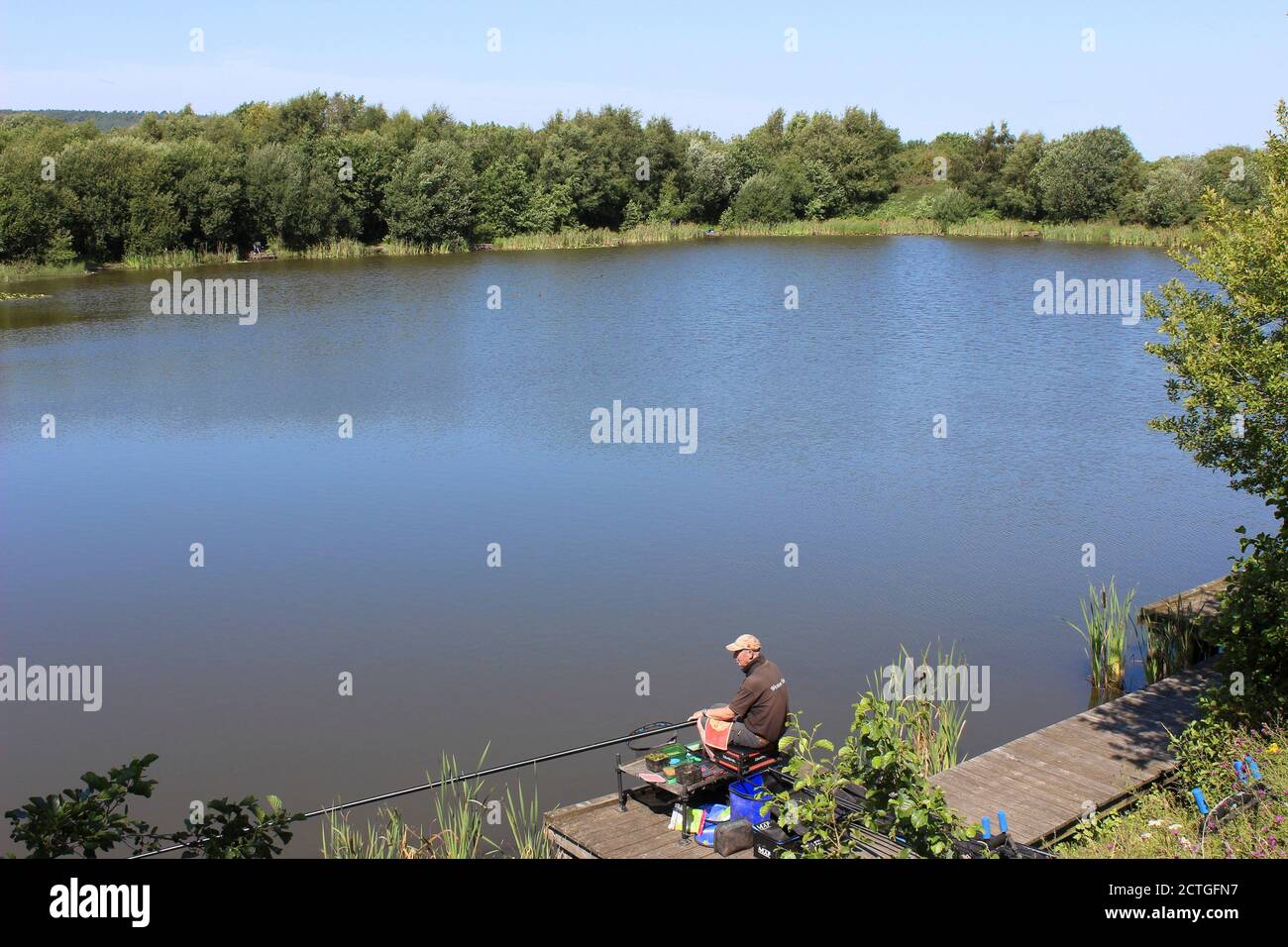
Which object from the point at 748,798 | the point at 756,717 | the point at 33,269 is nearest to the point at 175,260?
the point at 33,269

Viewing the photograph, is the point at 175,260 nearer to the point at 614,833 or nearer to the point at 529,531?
the point at 529,531

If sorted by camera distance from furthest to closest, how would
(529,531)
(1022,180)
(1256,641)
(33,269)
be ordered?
(1022,180) < (33,269) < (529,531) < (1256,641)

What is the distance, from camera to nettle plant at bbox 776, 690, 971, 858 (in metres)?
4.75

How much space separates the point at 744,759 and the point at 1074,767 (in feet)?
8.20

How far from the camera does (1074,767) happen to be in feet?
25.4

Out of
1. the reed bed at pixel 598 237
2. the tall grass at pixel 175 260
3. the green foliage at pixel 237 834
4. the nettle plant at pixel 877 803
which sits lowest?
the nettle plant at pixel 877 803

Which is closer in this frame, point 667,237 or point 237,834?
point 237,834

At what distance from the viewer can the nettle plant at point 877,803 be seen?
15.6 ft

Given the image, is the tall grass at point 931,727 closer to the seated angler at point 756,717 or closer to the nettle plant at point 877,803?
Result: the seated angler at point 756,717

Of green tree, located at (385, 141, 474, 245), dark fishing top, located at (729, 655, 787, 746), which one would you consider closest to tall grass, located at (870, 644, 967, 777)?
dark fishing top, located at (729, 655, 787, 746)

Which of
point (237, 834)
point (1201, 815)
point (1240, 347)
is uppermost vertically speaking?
point (1240, 347)

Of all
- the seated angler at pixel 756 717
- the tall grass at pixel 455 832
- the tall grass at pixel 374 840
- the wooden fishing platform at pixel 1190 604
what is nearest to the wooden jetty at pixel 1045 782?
the tall grass at pixel 455 832

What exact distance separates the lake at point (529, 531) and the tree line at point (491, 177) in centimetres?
1721
